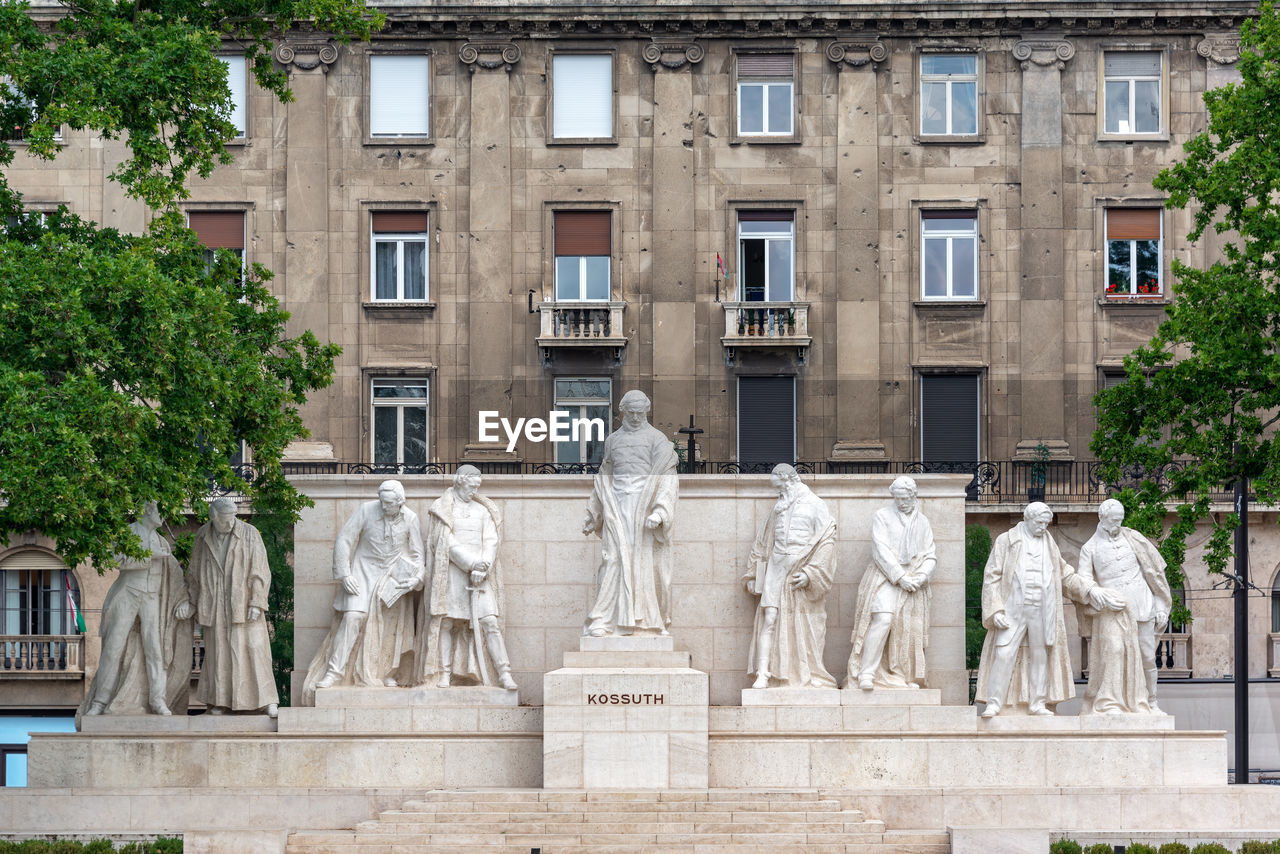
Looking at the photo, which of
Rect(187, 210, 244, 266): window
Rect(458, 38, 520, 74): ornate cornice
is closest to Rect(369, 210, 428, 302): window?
Rect(187, 210, 244, 266): window

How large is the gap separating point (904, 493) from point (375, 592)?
21.0ft

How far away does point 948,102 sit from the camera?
48.3m

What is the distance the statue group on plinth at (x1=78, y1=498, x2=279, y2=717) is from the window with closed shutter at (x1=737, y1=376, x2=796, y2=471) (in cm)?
2171

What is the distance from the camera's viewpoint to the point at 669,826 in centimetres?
2442

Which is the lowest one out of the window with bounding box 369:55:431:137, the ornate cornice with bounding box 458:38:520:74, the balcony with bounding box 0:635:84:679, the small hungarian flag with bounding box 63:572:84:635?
the balcony with bounding box 0:635:84:679

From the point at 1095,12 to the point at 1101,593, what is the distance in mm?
24501

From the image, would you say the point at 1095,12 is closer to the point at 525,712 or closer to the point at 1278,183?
the point at 1278,183

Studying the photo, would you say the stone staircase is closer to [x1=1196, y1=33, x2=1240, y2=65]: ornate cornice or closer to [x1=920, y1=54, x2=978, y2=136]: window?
[x1=920, y1=54, x2=978, y2=136]: window

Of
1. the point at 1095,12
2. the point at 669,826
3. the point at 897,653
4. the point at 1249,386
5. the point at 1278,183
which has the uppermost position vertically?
the point at 1095,12

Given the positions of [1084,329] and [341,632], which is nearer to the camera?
[341,632]

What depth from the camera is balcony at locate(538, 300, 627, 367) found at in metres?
47.2

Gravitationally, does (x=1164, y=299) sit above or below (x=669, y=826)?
above

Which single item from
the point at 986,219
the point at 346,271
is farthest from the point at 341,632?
the point at 986,219

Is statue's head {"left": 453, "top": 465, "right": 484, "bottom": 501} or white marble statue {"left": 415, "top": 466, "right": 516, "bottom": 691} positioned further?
statue's head {"left": 453, "top": 465, "right": 484, "bottom": 501}
